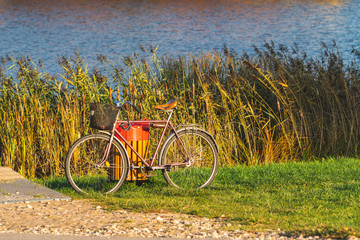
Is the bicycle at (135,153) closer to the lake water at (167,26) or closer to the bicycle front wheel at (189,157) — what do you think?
the bicycle front wheel at (189,157)

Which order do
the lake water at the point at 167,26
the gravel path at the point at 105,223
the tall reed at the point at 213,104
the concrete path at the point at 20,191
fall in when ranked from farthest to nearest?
the lake water at the point at 167,26 → the tall reed at the point at 213,104 → the concrete path at the point at 20,191 → the gravel path at the point at 105,223

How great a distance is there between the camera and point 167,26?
36188 mm

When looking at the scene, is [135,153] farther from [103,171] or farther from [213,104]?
[213,104]

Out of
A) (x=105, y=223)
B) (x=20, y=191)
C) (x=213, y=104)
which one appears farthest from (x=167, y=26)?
(x=105, y=223)

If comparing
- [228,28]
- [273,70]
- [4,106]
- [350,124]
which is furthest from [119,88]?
[228,28]

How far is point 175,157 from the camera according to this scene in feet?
25.4

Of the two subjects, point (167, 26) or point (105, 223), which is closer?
point (105, 223)

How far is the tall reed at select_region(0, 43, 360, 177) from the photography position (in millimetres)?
9258

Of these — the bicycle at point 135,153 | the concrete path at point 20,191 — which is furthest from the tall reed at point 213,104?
the bicycle at point 135,153

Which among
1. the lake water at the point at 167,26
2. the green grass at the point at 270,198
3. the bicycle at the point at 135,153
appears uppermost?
the lake water at the point at 167,26

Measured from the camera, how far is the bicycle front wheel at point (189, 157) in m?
7.34

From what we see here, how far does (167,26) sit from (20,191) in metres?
30.1

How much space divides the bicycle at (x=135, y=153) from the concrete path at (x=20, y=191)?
369mm

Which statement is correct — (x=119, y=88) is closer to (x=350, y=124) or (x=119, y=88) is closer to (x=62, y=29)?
(x=350, y=124)
